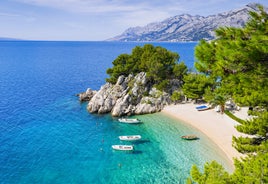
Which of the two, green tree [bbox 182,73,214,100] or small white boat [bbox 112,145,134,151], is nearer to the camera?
small white boat [bbox 112,145,134,151]

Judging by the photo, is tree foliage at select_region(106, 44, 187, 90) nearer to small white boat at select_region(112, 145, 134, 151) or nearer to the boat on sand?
the boat on sand

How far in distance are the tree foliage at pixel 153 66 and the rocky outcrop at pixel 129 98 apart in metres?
2.34

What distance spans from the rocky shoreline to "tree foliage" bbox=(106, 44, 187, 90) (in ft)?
7.12

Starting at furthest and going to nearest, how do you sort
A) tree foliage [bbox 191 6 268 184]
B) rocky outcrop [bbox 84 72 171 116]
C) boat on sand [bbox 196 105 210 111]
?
rocky outcrop [bbox 84 72 171 116]
boat on sand [bbox 196 105 210 111]
tree foliage [bbox 191 6 268 184]

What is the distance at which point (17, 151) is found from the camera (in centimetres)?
3666

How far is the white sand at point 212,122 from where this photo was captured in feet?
124

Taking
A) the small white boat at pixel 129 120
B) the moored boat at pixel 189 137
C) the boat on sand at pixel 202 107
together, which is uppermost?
the boat on sand at pixel 202 107

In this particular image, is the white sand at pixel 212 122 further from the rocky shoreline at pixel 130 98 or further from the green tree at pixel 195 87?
the green tree at pixel 195 87

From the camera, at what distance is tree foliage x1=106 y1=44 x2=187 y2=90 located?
58906mm

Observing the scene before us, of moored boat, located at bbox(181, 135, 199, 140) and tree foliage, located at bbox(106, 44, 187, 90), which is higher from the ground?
tree foliage, located at bbox(106, 44, 187, 90)

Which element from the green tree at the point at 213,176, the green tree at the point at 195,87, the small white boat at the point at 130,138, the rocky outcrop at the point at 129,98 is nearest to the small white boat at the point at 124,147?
the small white boat at the point at 130,138

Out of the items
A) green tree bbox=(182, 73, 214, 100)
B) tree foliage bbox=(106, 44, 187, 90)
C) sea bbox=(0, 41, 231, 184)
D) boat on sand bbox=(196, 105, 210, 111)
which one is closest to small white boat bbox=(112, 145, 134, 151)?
sea bbox=(0, 41, 231, 184)

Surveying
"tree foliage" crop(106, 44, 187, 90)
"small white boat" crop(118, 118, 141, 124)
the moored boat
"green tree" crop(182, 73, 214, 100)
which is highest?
"tree foliage" crop(106, 44, 187, 90)

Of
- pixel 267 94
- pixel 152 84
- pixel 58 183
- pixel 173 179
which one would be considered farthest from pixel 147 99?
pixel 267 94
